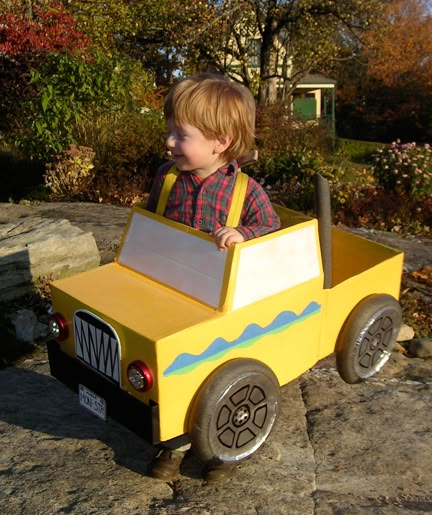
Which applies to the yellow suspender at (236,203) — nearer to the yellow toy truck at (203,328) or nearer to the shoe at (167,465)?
the yellow toy truck at (203,328)

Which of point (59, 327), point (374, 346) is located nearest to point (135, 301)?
point (59, 327)

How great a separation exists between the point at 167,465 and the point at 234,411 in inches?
16.2

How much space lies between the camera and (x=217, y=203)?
2.91 metres

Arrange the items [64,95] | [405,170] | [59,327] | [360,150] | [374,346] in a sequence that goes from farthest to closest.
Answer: [360,150] < [405,170] < [64,95] < [374,346] < [59,327]

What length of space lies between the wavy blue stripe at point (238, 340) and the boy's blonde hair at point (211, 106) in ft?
2.90

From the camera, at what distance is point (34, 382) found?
3689 millimetres

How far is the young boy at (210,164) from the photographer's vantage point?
2658 millimetres

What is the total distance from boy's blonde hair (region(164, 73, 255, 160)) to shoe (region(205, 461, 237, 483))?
1459mm

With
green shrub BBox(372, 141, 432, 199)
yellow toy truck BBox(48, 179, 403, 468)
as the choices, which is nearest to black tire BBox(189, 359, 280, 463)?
yellow toy truck BBox(48, 179, 403, 468)

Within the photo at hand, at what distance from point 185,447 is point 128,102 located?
6.74 m

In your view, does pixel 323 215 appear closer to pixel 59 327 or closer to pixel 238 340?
pixel 238 340

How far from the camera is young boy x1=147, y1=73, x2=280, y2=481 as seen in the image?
2658 mm

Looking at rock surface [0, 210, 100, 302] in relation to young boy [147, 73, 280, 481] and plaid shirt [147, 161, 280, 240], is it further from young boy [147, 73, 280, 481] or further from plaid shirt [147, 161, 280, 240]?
plaid shirt [147, 161, 280, 240]

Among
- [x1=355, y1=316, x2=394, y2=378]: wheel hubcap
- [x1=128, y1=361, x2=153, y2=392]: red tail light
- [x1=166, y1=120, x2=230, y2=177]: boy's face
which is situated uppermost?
[x1=166, y1=120, x2=230, y2=177]: boy's face
